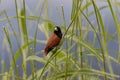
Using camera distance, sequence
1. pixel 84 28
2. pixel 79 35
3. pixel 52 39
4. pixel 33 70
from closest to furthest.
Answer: pixel 33 70 < pixel 79 35 < pixel 84 28 < pixel 52 39

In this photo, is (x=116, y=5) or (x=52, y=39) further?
(x=52, y=39)

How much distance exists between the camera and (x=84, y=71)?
20.3 inches

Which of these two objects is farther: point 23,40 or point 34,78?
point 23,40

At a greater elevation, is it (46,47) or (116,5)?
(116,5)

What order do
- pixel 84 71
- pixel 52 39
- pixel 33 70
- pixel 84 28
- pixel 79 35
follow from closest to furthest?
pixel 84 71, pixel 33 70, pixel 79 35, pixel 84 28, pixel 52 39

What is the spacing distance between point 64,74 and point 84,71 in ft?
0.19

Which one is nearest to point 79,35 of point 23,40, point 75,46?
point 75,46

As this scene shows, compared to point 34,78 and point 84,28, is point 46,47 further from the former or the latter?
point 34,78

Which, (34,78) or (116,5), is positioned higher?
(116,5)

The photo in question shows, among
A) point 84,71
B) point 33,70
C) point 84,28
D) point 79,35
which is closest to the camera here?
point 84,71

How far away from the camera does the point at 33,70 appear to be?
0.62 m

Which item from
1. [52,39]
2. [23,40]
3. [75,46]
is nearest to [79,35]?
[75,46]

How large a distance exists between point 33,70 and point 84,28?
347 millimetres

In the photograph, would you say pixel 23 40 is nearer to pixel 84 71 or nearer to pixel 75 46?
pixel 75 46
